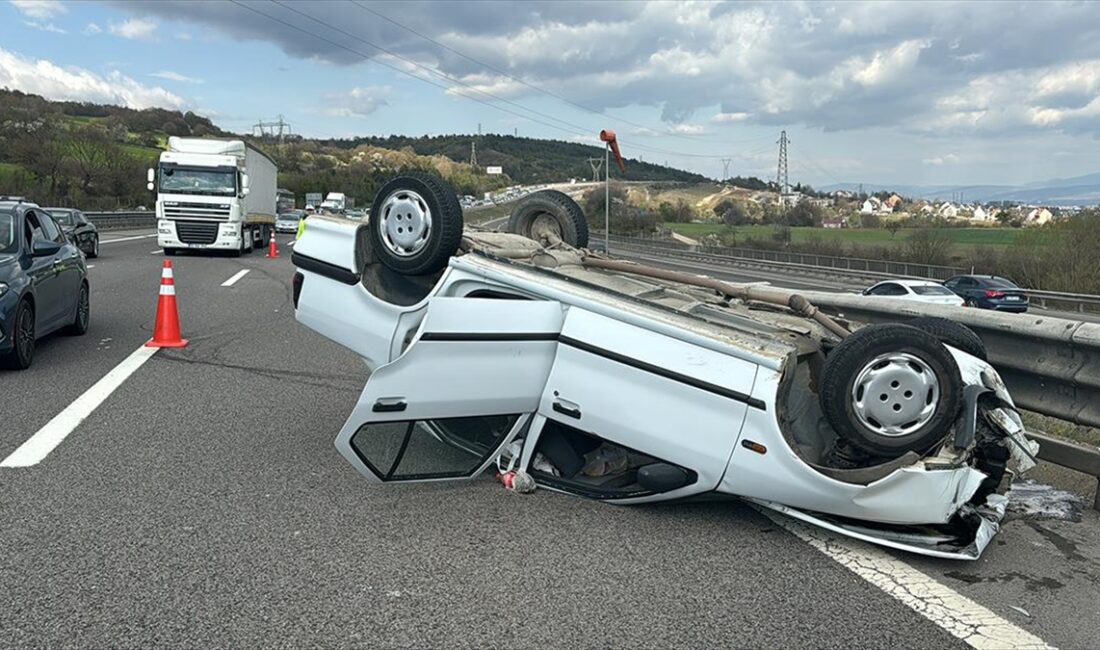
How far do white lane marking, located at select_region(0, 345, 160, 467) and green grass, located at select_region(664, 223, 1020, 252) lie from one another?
4580 centimetres

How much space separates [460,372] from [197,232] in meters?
23.2

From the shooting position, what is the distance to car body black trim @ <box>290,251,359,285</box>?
5.51 meters

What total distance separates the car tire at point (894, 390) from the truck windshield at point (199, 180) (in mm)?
24771

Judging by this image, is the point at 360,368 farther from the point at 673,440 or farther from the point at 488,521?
the point at 673,440

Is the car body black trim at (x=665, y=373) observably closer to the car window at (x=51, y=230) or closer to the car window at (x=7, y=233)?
the car window at (x=7, y=233)

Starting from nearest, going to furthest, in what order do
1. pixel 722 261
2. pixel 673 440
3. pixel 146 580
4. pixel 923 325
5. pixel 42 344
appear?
pixel 146 580, pixel 673 440, pixel 923 325, pixel 42 344, pixel 722 261

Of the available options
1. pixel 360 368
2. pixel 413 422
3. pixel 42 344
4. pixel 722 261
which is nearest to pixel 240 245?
pixel 42 344

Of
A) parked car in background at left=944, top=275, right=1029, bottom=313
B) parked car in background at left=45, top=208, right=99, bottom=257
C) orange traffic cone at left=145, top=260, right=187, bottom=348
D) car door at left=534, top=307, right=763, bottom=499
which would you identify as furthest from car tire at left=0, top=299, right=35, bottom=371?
parked car in background at left=944, top=275, right=1029, bottom=313

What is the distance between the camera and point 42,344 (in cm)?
971

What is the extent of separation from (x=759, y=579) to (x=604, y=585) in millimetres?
731

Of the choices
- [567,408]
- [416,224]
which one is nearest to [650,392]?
[567,408]

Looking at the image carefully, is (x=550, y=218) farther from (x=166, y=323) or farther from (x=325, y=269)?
(x=166, y=323)

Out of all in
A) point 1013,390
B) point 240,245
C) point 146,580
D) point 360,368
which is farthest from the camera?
point 240,245

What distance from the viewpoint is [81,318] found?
33.9 feet
